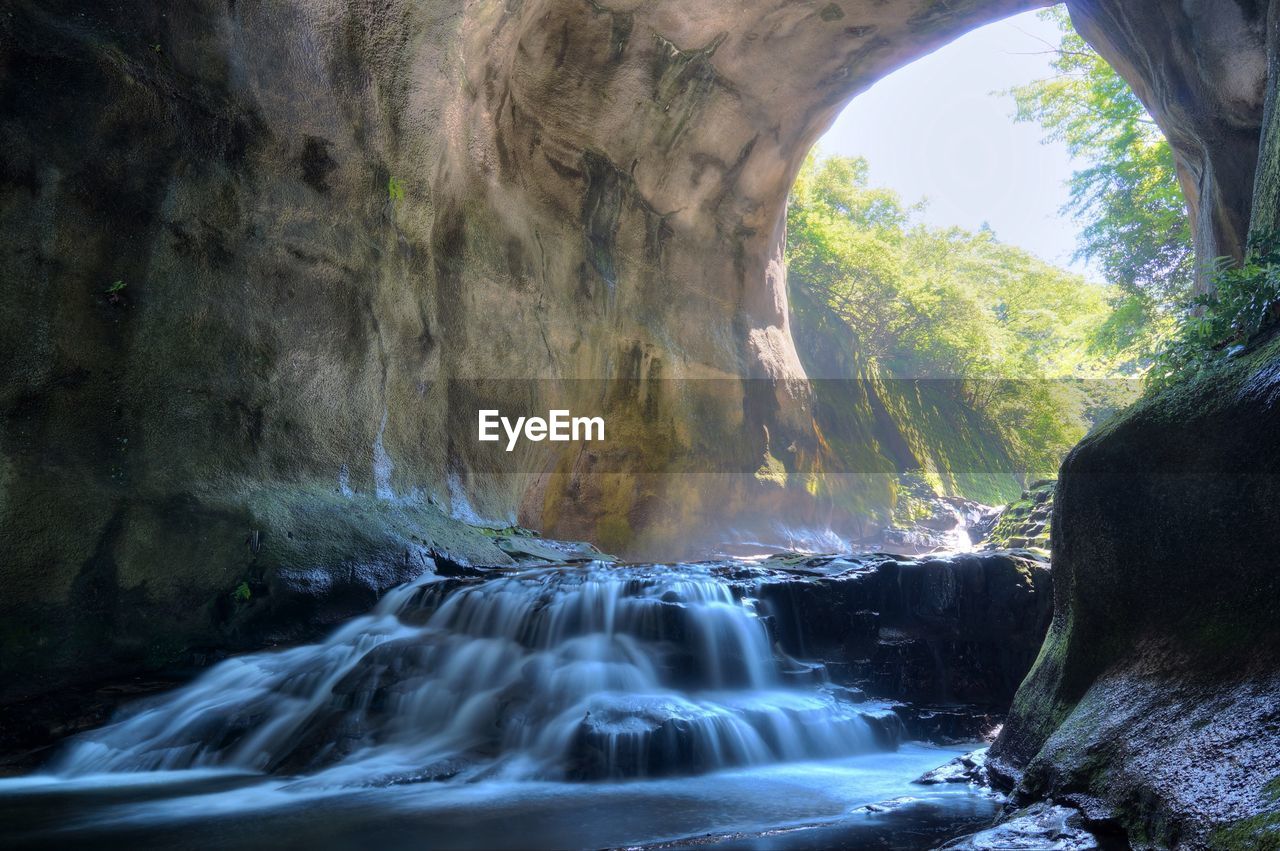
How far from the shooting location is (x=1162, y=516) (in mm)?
3639

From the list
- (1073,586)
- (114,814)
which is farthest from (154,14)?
(1073,586)

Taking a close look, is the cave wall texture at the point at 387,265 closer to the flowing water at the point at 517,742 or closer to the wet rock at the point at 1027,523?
the flowing water at the point at 517,742

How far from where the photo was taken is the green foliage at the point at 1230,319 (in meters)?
4.04

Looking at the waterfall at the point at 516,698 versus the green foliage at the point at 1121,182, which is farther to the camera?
the green foliage at the point at 1121,182

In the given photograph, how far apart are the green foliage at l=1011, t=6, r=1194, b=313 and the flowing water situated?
15.0m

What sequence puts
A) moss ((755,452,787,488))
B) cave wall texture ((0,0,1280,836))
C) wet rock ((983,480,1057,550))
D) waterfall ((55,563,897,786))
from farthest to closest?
moss ((755,452,787,488)) → wet rock ((983,480,1057,550)) → cave wall texture ((0,0,1280,836)) → waterfall ((55,563,897,786))

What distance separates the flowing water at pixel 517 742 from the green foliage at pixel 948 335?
18.3 meters

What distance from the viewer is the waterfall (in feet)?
16.0

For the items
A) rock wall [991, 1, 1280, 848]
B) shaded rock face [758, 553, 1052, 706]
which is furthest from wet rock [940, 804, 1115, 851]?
shaded rock face [758, 553, 1052, 706]

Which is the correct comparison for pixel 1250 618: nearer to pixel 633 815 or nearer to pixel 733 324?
pixel 633 815

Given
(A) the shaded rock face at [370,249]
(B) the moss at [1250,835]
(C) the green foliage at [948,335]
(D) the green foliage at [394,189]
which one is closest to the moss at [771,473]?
(A) the shaded rock face at [370,249]

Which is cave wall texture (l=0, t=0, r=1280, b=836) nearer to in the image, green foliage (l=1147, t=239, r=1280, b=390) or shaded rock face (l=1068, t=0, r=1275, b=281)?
shaded rock face (l=1068, t=0, r=1275, b=281)

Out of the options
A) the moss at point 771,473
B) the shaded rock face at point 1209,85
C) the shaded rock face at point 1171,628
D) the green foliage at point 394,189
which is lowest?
the shaded rock face at point 1171,628

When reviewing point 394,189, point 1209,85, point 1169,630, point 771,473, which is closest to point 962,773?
point 1169,630
